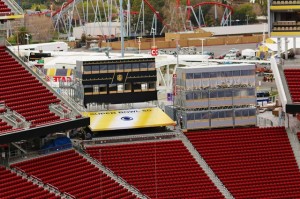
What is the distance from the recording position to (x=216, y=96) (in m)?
45.0

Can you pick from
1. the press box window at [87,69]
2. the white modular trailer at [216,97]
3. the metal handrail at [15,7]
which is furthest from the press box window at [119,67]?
the metal handrail at [15,7]

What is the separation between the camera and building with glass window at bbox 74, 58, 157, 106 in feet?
147

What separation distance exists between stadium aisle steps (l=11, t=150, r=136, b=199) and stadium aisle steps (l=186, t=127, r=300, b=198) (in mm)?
5403

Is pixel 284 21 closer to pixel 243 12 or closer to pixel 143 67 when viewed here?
pixel 143 67

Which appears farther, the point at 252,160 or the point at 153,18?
the point at 153,18

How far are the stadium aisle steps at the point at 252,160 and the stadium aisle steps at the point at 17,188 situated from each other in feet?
29.2

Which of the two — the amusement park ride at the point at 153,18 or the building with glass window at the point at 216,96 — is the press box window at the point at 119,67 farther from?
the amusement park ride at the point at 153,18

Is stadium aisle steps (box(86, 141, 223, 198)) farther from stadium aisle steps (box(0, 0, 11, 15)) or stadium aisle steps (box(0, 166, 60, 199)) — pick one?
stadium aisle steps (box(0, 0, 11, 15))

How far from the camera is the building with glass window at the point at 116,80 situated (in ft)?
147

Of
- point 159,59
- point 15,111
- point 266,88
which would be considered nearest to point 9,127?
point 15,111

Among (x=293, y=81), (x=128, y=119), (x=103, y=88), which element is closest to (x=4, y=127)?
(x=128, y=119)

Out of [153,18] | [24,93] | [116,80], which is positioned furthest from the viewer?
[153,18]

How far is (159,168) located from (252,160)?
15.5 ft

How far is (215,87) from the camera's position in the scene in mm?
45094
